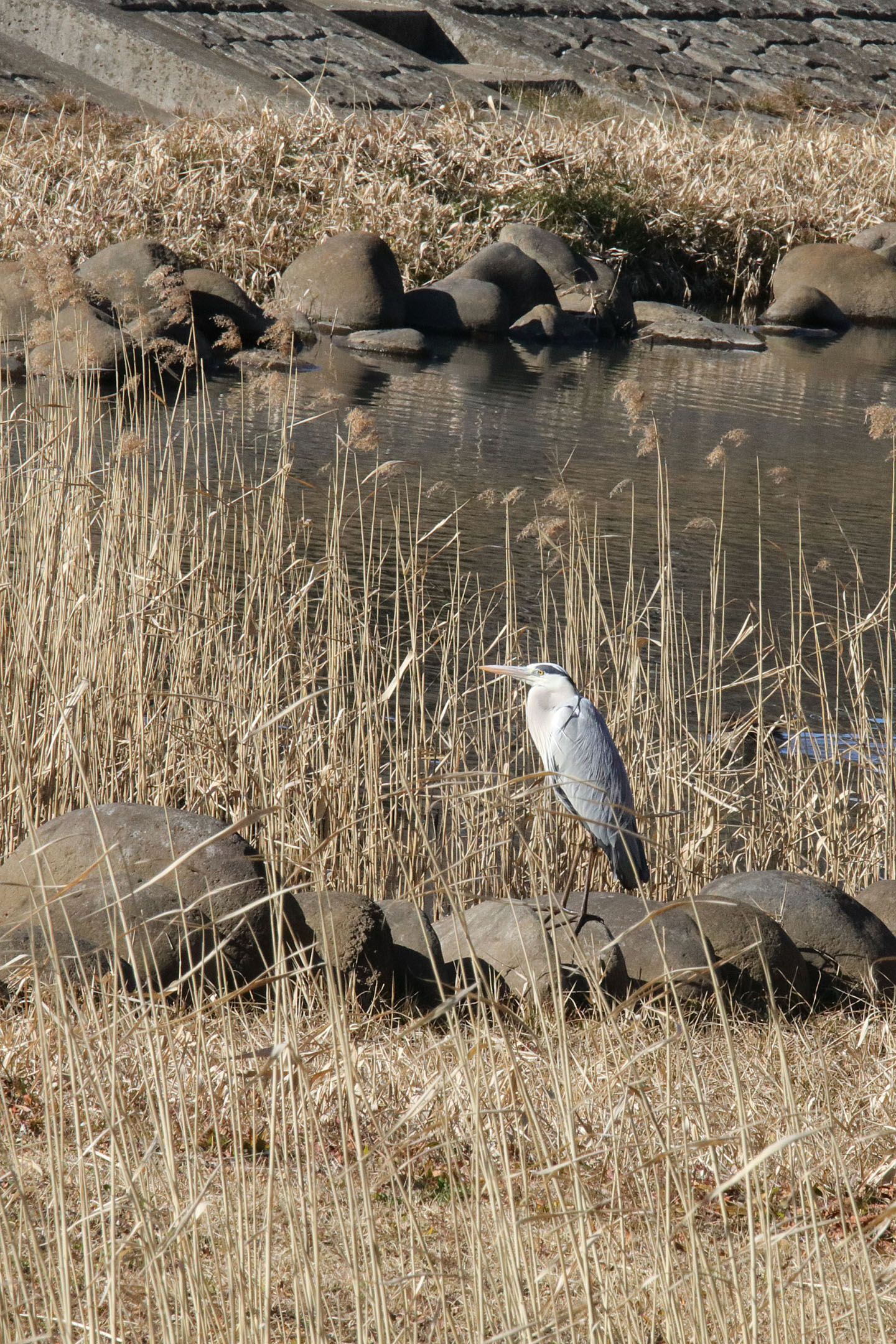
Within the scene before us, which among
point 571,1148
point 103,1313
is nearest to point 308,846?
point 103,1313

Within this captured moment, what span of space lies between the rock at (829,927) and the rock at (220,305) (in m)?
7.00

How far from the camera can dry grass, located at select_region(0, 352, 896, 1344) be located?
1406 millimetres

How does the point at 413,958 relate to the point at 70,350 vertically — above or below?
below

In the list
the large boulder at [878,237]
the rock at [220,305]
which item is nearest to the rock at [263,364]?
the rock at [220,305]

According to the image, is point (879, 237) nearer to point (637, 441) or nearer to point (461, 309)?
point (461, 309)

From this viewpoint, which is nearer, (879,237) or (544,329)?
(544,329)

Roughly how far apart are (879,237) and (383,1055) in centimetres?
1337

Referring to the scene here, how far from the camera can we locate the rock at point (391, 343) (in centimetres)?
989

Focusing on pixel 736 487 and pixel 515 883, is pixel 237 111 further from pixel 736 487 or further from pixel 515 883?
pixel 515 883

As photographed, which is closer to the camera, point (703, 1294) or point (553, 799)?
point (703, 1294)

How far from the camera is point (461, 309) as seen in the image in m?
10.8

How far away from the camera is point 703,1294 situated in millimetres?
1682

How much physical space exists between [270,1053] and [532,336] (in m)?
10.2

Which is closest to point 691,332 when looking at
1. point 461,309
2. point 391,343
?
point 461,309
